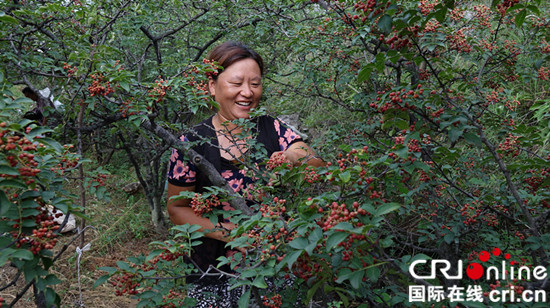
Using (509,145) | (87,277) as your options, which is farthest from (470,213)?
(87,277)

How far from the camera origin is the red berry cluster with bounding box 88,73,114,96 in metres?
1.64

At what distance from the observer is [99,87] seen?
1.63 metres

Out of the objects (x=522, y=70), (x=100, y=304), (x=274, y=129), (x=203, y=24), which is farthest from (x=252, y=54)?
(x=100, y=304)

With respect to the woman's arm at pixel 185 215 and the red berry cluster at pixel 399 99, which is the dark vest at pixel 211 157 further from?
the red berry cluster at pixel 399 99

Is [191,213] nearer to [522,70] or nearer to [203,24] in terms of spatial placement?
[522,70]

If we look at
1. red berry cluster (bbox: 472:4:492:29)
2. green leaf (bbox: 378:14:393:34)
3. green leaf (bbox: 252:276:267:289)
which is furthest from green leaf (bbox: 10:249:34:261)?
→ red berry cluster (bbox: 472:4:492:29)

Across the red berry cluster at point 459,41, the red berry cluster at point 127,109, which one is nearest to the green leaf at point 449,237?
the red berry cluster at point 459,41

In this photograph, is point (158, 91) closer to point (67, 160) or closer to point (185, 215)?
point (67, 160)

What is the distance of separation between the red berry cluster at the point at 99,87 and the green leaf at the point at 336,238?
1225 millimetres

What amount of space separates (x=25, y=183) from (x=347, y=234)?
843 mm

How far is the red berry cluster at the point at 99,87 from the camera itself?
1.64 meters

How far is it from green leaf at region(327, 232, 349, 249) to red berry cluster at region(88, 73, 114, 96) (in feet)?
4.02

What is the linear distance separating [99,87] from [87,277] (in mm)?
2678

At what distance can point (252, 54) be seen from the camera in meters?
2.38
